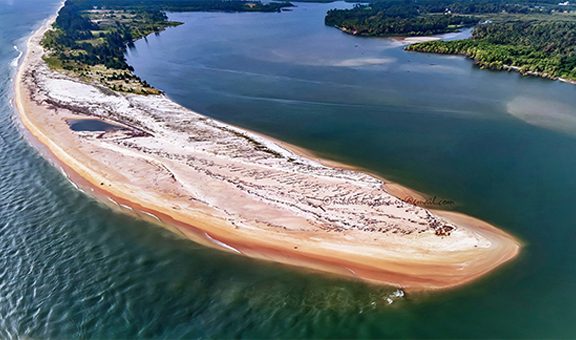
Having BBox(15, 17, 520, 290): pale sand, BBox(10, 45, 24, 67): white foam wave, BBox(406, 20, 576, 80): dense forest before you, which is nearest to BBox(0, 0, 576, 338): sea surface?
BBox(15, 17, 520, 290): pale sand

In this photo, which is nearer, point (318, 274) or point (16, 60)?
point (318, 274)

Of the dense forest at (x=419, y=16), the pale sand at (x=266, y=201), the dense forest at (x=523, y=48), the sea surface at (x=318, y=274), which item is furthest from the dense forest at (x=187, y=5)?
the pale sand at (x=266, y=201)

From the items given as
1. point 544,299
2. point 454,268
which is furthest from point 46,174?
point 544,299

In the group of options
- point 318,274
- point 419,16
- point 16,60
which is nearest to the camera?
point 318,274

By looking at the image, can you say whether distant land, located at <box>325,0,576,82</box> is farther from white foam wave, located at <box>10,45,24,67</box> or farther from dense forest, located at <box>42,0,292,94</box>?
white foam wave, located at <box>10,45,24,67</box>

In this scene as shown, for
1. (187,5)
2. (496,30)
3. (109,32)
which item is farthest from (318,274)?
(187,5)

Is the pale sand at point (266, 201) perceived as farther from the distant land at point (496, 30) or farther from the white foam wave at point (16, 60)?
the distant land at point (496, 30)

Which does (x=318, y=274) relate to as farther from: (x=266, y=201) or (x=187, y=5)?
(x=187, y=5)
